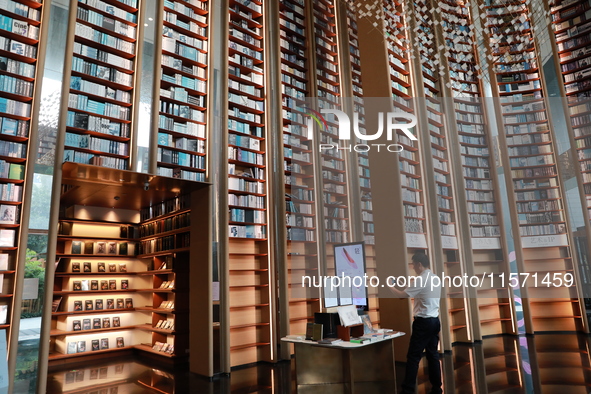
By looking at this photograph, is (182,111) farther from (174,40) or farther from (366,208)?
(366,208)

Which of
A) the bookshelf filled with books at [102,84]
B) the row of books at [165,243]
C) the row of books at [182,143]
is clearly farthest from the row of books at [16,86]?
the row of books at [165,243]

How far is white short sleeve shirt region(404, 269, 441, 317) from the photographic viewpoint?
3.77m

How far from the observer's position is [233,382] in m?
4.64

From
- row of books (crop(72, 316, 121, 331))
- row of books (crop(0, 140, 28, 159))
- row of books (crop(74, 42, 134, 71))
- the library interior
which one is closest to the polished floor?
the library interior

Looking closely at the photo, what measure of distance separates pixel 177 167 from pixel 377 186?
275 centimetres

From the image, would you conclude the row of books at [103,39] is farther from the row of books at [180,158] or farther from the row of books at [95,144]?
the row of books at [180,158]

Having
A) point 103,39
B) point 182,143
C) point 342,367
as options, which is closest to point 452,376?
point 342,367

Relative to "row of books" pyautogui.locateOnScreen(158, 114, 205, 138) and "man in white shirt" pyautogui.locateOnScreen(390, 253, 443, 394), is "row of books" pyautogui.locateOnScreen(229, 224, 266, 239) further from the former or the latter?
"man in white shirt" pyautogui.locateOnScreen(390, 253, 443, 394)

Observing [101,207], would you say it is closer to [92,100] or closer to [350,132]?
[92,100]

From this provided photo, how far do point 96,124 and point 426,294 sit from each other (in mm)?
4068

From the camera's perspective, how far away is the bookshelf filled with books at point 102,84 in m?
4.52

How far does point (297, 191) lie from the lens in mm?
6113

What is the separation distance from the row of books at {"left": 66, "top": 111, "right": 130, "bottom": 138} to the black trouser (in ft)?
13.0

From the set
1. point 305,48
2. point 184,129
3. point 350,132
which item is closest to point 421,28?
point 305,48
